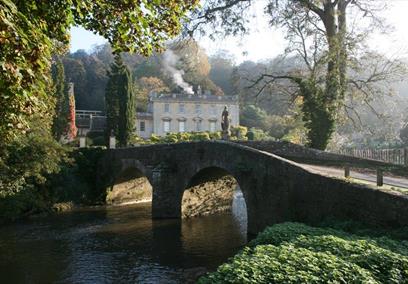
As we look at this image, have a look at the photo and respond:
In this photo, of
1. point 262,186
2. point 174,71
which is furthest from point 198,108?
point 262,186

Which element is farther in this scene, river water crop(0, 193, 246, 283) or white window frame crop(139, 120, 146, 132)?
white window frame crop(139, 120, 146, 132)

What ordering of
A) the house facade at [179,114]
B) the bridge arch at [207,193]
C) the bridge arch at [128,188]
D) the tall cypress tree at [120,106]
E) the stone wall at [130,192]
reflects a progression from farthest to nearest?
the house facade at [179,114], the tall cypress tree at [120,106], the stone wall at [130,192], the bridge arch at [128,188], the bridge arch at [207,193]

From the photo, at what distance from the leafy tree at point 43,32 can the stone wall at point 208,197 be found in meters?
16.5

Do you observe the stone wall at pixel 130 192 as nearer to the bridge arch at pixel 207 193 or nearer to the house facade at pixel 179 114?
the bridge arch at pixel 207 193

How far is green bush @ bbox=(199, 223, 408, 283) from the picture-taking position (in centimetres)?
665

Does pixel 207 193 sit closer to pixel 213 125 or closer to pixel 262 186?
pixel 262 186

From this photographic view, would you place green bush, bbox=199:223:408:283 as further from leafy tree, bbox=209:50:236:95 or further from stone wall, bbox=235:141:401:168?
leafy tree, bbox=209:50:236:95

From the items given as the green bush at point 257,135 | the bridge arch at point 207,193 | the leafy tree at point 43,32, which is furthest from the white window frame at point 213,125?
the leafy tree at point 43,32

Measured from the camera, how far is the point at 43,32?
6984 mm

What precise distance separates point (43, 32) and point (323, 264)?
6164 mm

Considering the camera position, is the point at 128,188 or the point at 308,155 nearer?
the point at 308,155

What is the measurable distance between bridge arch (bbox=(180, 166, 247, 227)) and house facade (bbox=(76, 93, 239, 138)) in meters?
35.9

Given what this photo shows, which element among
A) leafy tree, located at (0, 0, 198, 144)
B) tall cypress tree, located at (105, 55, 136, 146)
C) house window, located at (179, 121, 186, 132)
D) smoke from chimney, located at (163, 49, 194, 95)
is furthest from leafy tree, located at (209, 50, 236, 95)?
leafy tree, located at (0, 0, 198, 144)

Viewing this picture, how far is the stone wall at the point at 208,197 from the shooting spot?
81.1ft
